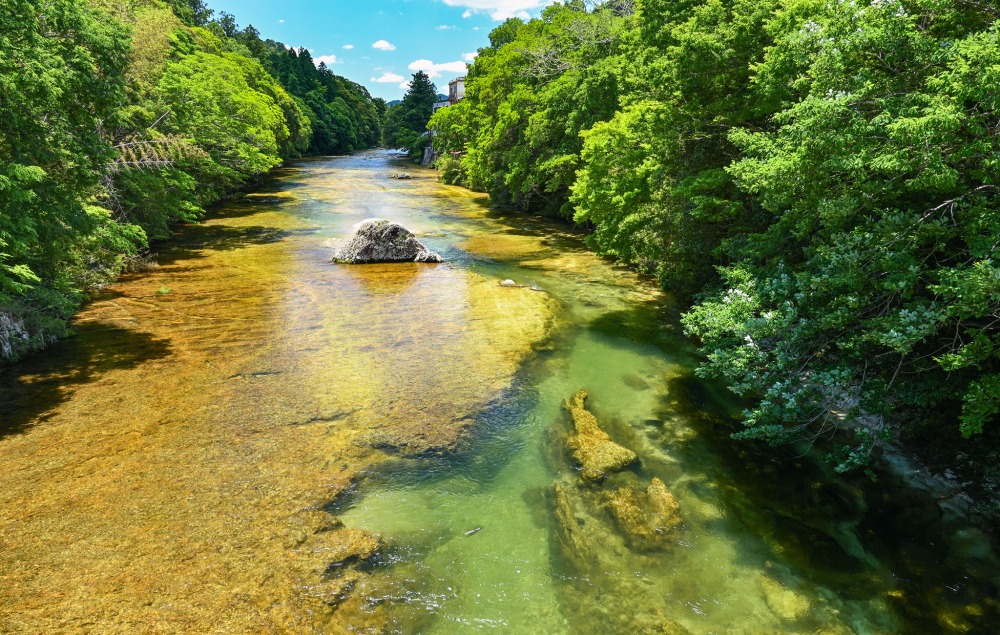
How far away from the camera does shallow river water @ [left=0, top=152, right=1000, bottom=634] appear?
6.23 metres

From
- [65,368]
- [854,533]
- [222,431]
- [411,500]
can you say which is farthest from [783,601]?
[65,368]

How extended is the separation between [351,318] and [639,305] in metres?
9.51

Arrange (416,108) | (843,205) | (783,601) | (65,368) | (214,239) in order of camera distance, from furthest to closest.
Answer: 1. (416,108)
2. (214,239)
3. (65,368)
4. (843,205)
5. (783,601)

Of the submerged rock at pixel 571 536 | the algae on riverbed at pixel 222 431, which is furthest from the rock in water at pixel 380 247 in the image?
the submerged rock at pixel 571 536

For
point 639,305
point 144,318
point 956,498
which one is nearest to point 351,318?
point 144,318

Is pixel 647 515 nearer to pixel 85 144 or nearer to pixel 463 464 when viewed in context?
pixel 463 464

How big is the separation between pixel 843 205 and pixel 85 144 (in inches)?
633

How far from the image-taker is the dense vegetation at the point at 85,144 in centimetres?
1033

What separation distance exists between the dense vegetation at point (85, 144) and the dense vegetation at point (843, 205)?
13508 mm

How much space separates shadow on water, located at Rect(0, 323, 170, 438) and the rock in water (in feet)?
31.6

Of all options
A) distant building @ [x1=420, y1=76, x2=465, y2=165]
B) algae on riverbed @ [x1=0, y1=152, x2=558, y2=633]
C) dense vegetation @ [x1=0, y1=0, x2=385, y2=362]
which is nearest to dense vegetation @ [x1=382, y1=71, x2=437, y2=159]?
distant building @ [x1=420, y1=76, x2=465, y2=165]

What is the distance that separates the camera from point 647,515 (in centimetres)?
797

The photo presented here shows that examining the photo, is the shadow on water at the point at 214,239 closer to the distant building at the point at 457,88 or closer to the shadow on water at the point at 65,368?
the shadow on water at the point at 65,368

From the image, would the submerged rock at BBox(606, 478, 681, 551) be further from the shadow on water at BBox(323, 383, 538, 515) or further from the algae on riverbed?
the algae on riverbed
